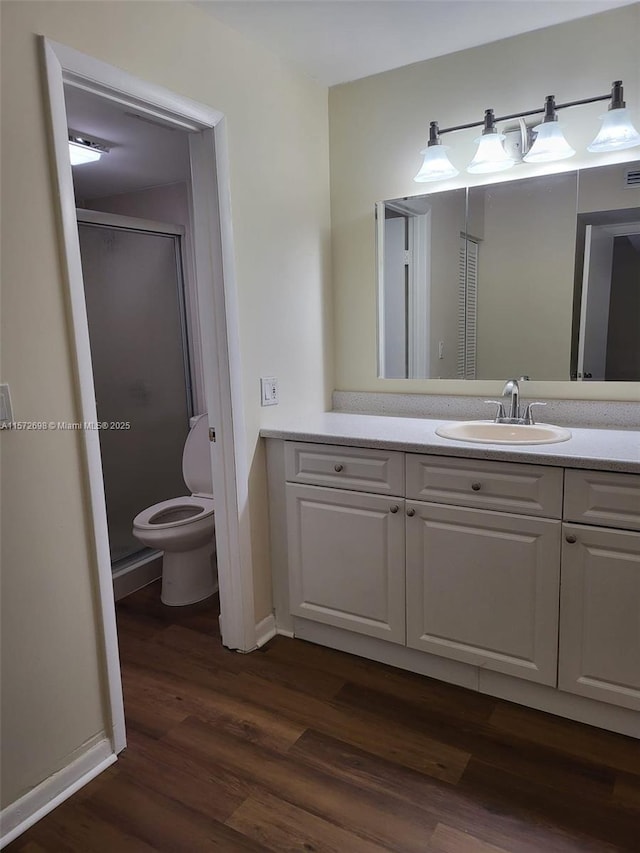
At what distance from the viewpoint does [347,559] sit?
2.21 m

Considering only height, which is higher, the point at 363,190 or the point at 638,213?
the point at 363,190

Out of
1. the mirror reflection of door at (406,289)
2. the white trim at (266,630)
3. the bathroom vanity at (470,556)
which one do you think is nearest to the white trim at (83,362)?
the white trim at (266,630)

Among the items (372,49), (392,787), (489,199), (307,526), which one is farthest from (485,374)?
(392,787)

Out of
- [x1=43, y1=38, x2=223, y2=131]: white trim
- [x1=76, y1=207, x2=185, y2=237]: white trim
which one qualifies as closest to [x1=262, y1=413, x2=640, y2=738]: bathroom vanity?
[x1=43, y1=38, x2=223, y2=131]: white trim

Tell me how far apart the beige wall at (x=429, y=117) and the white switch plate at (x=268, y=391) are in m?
0.50

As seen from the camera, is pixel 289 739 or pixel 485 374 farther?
pixel 485 374

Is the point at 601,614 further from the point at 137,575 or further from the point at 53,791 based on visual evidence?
the point at 137,575

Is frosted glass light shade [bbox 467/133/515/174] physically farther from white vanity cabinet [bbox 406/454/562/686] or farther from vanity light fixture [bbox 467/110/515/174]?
white vanity cabinet [bbox 406/454/562/686]

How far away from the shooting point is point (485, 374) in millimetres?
2381

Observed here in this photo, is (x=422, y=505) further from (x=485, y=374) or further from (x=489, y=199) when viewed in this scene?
(x=489, y=199)

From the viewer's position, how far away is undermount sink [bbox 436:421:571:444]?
2.06 metres

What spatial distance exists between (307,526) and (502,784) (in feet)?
3.46

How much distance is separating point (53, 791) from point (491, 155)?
8.33 ft

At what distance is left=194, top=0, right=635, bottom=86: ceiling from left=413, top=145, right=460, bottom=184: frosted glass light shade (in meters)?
0.36
